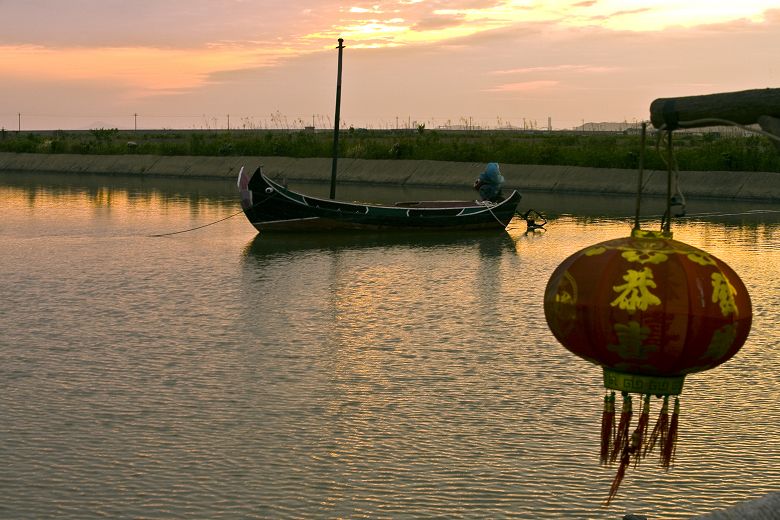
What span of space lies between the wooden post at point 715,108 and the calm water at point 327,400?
4.47 m

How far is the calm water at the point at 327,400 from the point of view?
33.4ft

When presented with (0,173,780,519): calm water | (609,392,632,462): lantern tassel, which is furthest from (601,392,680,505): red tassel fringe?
(0,173,780,519): calm water

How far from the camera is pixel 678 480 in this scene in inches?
420

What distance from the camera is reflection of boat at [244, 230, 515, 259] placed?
30.5 m

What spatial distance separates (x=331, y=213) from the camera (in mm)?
32906

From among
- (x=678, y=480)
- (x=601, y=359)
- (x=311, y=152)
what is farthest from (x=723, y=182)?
(x=601, y=359)

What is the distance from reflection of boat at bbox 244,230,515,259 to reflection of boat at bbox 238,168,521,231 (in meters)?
0.30

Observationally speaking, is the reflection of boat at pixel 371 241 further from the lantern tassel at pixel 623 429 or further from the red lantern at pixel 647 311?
the red lantern at pixel 647 311

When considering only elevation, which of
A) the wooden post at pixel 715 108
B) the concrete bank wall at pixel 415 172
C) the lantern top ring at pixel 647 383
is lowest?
the concrete bank wall at pixel 415 172

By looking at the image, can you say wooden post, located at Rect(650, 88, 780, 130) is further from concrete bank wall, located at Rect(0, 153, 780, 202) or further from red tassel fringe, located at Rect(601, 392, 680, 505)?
concrete bank wall, located at Rect(0, 153, 780, 202)

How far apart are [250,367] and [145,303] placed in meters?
6.08

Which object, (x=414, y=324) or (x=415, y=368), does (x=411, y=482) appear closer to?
(x=415, y=368)

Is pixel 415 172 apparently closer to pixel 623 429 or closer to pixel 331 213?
pixel 331 213

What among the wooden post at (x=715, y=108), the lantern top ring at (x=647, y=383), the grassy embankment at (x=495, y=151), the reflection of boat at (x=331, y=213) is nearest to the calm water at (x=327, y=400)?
the lantern top ring at (x=647, y=383)
